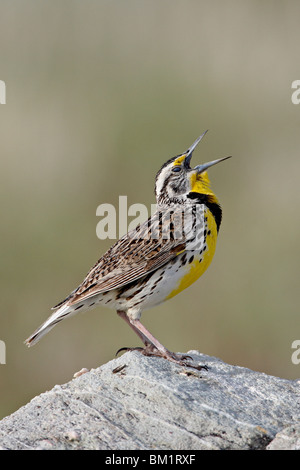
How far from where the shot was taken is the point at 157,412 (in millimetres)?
3848

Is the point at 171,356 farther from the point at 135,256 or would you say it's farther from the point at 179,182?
the point at 179,182

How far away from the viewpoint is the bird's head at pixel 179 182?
5164 millimetres

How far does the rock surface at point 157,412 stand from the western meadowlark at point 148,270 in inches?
16.0

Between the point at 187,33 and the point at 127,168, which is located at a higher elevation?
the point at 187,33

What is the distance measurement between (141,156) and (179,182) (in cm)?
251

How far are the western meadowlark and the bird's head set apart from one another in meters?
0.18

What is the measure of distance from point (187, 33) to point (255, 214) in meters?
2.09

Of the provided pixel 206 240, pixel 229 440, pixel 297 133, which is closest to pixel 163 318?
pixel 297 133

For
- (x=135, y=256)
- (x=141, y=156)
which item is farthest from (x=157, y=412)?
(x=141, y=156)

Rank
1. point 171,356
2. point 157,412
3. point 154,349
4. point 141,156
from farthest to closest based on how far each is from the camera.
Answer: point 141,156 → point 154,349 → point 171,356 → point 157,412

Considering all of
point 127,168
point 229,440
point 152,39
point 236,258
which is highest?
point 152,39

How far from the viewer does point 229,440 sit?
12.2 feet

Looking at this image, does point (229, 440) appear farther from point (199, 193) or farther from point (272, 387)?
point (199, 193)

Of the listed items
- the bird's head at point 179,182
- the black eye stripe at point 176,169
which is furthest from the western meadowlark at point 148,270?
the black eye stripe at point 176,169
